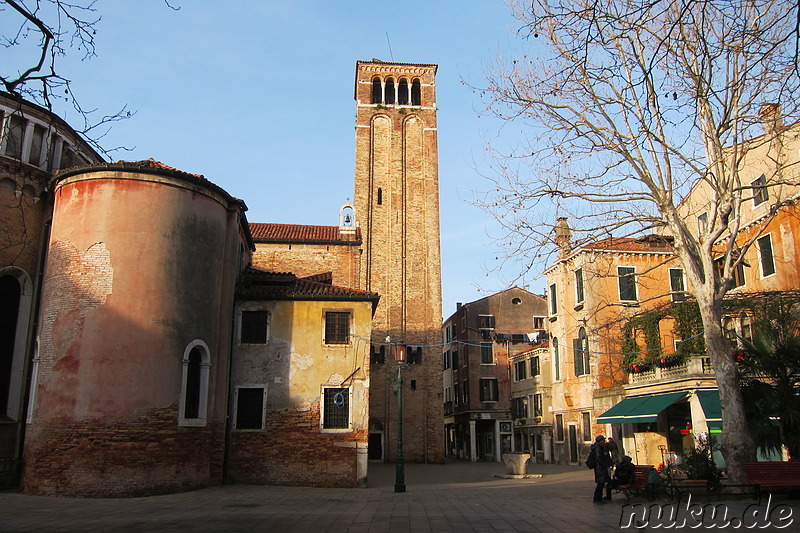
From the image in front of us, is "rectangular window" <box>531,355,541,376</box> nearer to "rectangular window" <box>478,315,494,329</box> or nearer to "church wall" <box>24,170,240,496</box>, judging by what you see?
"rectangular window" <box>478,315,494,329</box>

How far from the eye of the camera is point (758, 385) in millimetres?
14367

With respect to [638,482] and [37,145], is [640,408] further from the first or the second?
[37,145]

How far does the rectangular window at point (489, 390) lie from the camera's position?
47513mm

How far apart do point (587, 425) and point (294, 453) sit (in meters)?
17.7

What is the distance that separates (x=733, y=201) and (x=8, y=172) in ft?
66.6

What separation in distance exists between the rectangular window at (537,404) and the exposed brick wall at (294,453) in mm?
22420

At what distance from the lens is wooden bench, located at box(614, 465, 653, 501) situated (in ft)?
43.6

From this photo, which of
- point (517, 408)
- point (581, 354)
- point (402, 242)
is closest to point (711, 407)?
point (581, 354)

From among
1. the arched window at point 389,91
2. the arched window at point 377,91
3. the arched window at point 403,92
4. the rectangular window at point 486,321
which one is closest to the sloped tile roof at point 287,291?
the arched window at point 377,91

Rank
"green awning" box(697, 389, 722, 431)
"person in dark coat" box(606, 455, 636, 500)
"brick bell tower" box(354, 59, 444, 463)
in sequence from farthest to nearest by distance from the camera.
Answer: "brick bell tower" box(354, 59, 444, 463) < "green awning" box(697, 389, 722, 431) < "person in dark coat" box(606, 455, 636, 500)

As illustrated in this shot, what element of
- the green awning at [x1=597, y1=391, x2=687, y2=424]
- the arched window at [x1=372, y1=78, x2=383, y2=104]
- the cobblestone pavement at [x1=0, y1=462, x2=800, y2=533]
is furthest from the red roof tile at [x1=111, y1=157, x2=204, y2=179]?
the arched window at [x1=372, y1=78, x2=383, y2=104]

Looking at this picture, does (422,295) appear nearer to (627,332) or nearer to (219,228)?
(627,332)

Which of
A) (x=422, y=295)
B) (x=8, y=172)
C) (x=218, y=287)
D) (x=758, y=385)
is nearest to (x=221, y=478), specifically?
(x=218, y=287)

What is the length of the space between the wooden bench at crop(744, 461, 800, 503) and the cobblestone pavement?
0.37 m
